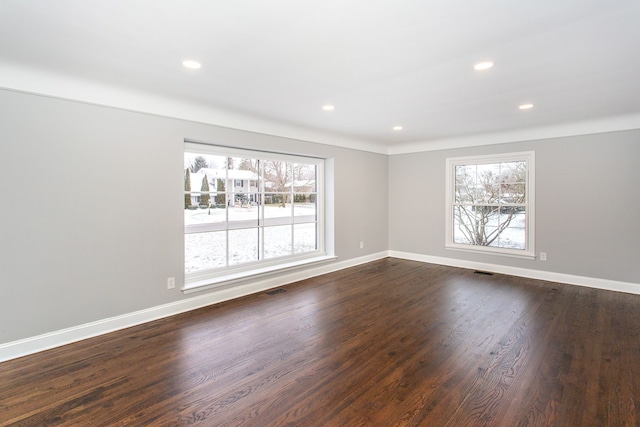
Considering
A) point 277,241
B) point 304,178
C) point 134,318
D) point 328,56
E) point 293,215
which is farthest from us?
point 304,178

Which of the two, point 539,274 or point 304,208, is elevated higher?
point 304,208

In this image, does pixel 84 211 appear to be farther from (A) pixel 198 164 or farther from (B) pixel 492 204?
(B) pixel 492 204

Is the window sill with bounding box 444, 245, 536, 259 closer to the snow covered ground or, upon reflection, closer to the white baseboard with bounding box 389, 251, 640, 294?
the white baseboard with bounding box 389, 251, 640, 294

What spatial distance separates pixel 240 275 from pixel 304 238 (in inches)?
57.4

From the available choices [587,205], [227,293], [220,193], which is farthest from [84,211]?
[587,205]

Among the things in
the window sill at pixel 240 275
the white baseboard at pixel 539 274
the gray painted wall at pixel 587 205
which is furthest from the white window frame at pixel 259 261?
the gray painted wall at pixel 587 205

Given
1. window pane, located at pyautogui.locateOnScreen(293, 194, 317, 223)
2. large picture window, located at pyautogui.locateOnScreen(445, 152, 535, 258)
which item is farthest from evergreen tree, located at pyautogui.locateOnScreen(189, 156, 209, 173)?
large picture window, located at pyautogui.locateOnScreen(445, 152, 535, 258)

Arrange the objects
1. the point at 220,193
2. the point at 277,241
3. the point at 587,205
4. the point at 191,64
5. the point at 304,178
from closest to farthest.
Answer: the point at 191,64 → the point at 220,193 → the point at 587,205 → the point at 277,241 → the point at 304,178

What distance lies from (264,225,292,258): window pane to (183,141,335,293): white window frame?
0.31 feet

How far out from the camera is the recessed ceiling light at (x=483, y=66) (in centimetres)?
250

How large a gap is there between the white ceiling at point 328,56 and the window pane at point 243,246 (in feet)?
4.74

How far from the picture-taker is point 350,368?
94.3 inches

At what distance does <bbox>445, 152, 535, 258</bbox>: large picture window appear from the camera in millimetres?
5062

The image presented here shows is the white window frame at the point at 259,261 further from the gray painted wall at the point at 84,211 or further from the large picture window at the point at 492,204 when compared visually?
the large picture window at the point at 492,204
